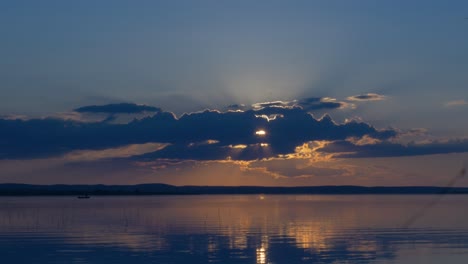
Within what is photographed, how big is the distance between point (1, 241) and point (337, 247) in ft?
72.3

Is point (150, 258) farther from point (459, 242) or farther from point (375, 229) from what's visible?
point (375, 229)

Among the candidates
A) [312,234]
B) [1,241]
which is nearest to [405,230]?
[312,234]

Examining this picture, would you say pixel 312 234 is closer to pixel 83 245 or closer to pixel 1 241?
pixel 83 245

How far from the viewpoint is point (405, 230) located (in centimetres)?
5822

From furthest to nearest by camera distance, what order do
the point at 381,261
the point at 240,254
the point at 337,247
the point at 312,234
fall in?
1. the point at 312,234
2. the point at 337,247
3. the point at 240,254
4. the point at 381,261

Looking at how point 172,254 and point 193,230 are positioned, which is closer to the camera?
point 172,254

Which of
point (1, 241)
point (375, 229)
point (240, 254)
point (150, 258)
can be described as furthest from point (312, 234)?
point (1, 241)

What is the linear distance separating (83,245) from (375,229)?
24473 millimetres

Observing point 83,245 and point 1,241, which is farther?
point 1,241

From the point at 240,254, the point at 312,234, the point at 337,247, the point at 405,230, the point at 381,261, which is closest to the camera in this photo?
the point at 381,261

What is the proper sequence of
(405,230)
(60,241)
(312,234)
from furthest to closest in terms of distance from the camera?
(405,230)
(312,234)
(60,241)

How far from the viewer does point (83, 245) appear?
4584cm

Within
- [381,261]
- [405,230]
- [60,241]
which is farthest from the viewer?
[405,230]

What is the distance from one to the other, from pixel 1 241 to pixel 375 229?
92.5ft
